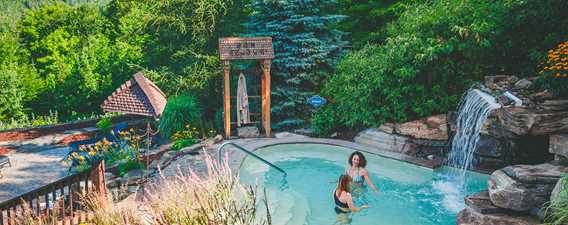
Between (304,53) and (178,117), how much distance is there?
3862mm

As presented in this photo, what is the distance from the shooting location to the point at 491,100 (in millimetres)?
6793

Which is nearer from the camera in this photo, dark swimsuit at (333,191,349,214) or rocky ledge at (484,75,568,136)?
rocky ledge at (484,75,568,136)

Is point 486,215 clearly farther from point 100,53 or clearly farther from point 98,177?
point 100,53

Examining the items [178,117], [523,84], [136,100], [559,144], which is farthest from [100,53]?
[559,144]

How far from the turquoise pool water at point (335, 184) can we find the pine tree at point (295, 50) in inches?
95.7

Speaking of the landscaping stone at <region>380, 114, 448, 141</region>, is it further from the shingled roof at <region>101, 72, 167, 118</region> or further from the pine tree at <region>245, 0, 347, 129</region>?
the shingled roof at <region>101, 72, 167, 118</region>

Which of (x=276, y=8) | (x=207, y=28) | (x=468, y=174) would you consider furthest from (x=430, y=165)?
(x=207, y=28)

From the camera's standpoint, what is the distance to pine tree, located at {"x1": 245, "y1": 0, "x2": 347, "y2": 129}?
11.3 m

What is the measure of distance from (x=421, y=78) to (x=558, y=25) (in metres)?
2.66

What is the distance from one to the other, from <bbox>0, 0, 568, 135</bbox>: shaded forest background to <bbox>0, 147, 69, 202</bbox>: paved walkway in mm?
3544

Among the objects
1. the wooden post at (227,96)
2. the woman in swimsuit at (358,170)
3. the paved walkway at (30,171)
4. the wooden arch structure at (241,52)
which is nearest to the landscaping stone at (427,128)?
the woman in swimsuit at (358,170)

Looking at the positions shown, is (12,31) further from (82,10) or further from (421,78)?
(421,78)

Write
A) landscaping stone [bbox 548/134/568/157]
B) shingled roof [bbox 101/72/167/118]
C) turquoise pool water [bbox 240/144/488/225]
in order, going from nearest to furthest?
1. landscaping stone [bbox 548/134/568/157]
2. shingled roof [bbox 101/72/167/118]
3. turquoise pool water [bbox 240/144/488/225]

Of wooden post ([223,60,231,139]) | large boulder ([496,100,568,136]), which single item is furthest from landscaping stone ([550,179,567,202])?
wooden post ([223,60,231,139])
